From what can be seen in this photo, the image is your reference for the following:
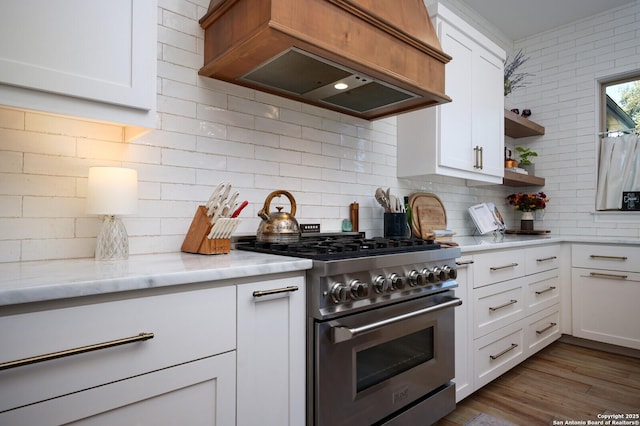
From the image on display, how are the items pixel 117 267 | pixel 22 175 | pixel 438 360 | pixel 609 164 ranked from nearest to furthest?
pixel 117 267
pixel 22 175
pixel 438 360
pixel 609 164

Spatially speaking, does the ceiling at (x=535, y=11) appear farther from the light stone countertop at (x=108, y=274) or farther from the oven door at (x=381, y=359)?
the light stone countertop at (x=108, y=274)

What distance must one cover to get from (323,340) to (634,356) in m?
3.11

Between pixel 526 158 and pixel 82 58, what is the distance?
13.9 ft

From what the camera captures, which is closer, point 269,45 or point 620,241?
point 269,45

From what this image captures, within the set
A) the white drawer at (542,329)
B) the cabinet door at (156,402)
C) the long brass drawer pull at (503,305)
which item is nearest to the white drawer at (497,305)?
the long brass drawer pull at (503,305)

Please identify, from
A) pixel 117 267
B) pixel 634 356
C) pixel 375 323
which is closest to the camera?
pixel 117 267

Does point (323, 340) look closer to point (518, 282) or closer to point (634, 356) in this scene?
point (518, 282)

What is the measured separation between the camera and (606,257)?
124 inches

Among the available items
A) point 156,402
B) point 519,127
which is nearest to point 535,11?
point 519,127

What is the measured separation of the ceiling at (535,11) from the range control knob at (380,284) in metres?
3.09

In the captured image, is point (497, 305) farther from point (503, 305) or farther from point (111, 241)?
point (111, 241)

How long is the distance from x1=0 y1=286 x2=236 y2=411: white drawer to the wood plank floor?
1.60 m

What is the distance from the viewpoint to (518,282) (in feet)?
8.81

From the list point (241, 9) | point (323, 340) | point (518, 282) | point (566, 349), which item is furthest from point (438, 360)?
point (566, 349)
